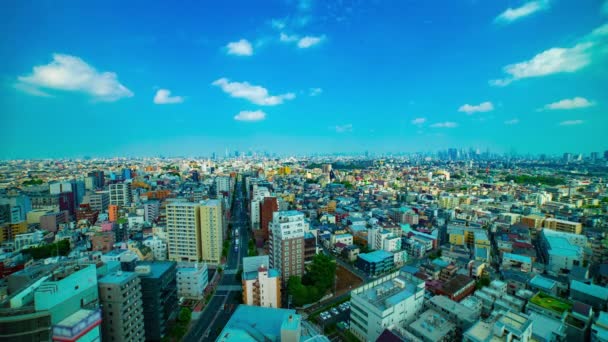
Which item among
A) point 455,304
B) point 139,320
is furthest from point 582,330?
point 139,320

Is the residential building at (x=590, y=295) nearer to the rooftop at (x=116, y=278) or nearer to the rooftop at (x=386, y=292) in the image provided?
the rooftop at (x=386, y=292)

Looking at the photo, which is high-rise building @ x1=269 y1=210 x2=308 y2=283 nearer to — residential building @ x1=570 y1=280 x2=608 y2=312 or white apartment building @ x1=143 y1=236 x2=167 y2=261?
white apartment building @ x1=143 y1=236 x2=167 y2=261

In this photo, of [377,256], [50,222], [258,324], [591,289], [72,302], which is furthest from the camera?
[50,222]

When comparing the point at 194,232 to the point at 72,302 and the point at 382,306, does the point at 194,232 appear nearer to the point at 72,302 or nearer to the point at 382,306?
the point at 72,302

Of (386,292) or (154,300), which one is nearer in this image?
(154,300)

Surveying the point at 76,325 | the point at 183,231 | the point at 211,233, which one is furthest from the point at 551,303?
the point at 183,231

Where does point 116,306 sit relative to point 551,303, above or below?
above
